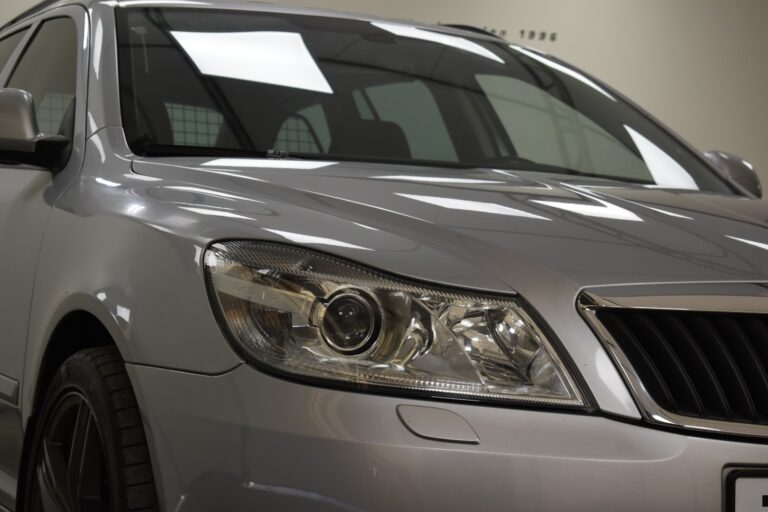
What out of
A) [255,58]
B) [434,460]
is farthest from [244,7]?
[434,460]

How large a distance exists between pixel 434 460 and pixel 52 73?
164 centimetres

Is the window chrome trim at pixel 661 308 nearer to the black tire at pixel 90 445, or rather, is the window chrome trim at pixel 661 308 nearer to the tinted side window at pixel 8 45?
the black tire at pixel 90 445

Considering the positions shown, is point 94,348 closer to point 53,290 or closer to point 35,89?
point 53,290

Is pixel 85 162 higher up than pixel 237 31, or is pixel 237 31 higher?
pixel 237 31

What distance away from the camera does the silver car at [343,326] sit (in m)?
1.35

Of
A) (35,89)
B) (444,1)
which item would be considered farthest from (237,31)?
(444,1)

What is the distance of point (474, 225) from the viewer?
5.25 ft

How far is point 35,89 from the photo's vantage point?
9.08ft

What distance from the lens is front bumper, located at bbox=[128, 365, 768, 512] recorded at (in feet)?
4.36

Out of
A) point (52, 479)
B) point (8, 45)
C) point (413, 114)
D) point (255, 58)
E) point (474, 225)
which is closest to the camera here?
point (474, 225)

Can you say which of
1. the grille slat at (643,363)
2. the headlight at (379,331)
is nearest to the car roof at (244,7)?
the headlight at (379,331)

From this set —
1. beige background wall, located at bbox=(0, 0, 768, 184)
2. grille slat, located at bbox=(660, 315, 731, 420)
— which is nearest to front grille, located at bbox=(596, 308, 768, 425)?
grille slat, located at bbox=(660, 315, 731, 420)

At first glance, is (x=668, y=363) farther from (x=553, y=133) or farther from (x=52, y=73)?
(x=52, y=73)

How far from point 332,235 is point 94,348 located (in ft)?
1.49
